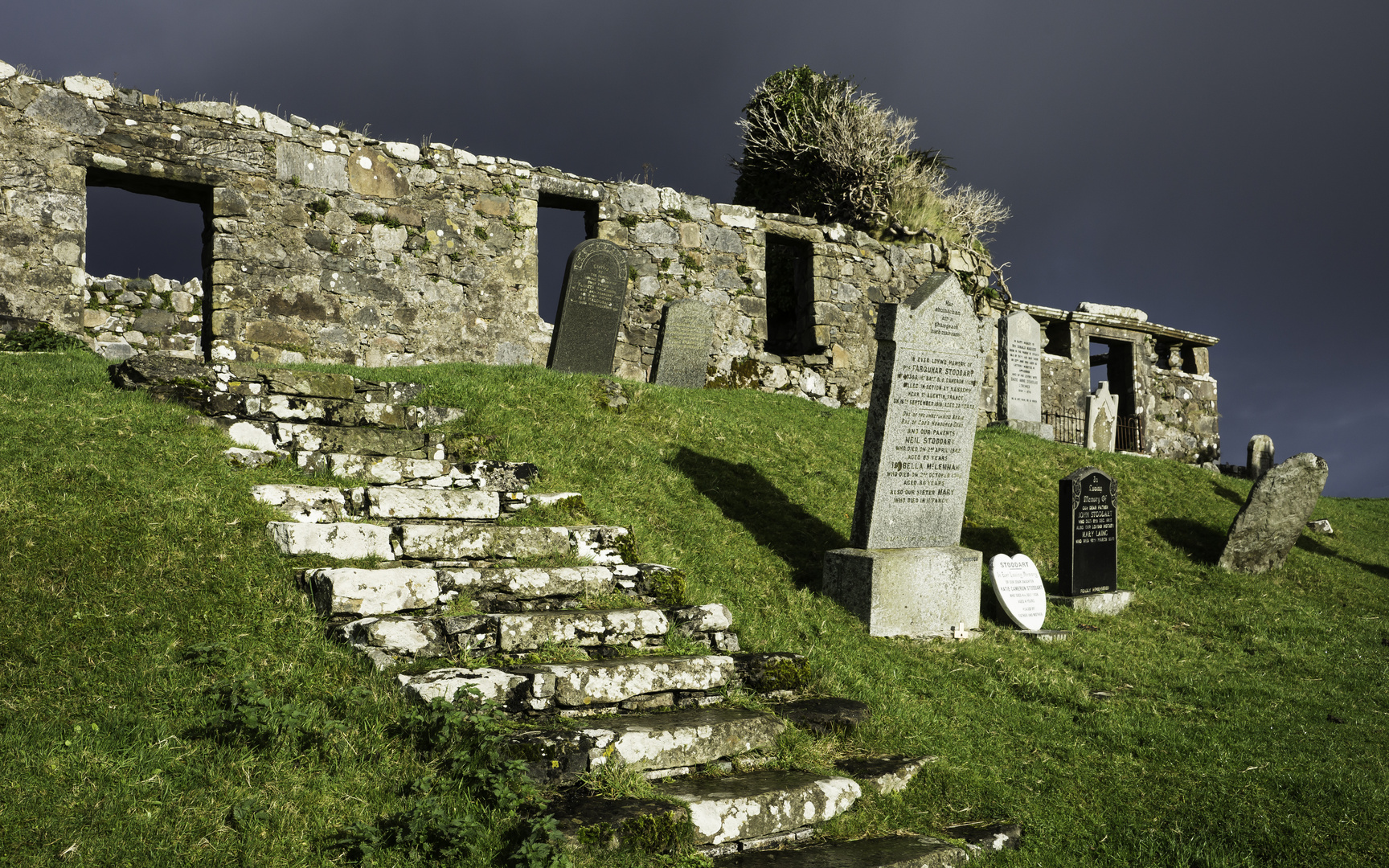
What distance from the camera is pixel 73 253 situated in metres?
10.1

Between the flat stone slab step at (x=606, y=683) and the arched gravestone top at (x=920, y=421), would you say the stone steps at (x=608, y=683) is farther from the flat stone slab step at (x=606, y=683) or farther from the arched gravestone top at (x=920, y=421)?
the arched gravestone top at (x=920, y=421)

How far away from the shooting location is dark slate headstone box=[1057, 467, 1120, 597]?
803 centimetres

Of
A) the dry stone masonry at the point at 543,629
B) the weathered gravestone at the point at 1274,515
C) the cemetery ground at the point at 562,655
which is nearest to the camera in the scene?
the cemetery ground at the point at 562,655

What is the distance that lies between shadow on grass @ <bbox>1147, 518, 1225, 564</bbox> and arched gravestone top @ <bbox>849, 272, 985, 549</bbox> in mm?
4677

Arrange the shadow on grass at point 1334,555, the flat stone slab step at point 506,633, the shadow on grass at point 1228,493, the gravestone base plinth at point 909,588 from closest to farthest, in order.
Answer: the flat stone slab step at point 506,633 < the gravestone base plinth at point 909,588 < the shadow on grass at point 1334,555 < the shadow on grass at point 1228,493

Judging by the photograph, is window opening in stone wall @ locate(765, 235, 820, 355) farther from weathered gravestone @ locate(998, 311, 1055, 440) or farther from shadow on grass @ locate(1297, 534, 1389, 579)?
shadow on grass @ locate(1297, 534, 1389, 579)

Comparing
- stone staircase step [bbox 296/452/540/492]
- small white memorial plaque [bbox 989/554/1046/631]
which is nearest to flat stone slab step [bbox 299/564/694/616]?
stone staircase step [bbox 296/452/540/492]

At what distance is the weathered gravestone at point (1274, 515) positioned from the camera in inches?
374

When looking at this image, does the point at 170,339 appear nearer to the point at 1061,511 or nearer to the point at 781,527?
the point at 781,527

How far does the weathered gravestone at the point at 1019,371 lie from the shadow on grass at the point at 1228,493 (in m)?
3.24

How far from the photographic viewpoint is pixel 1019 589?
7.16m

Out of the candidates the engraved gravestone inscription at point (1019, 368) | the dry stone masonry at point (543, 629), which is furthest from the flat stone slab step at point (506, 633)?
the engraved gravestone inscription at point (1019, 368)

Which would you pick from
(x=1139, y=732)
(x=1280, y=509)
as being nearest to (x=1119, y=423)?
(x=1280, y=509)

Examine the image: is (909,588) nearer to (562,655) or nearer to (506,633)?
(562,655)
